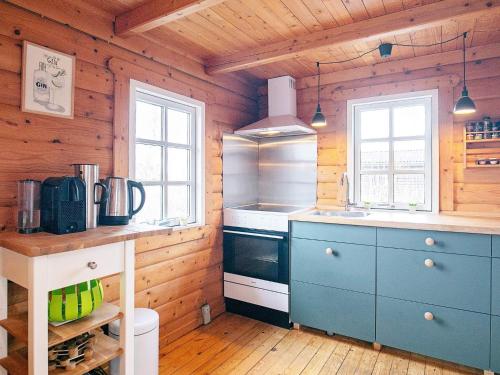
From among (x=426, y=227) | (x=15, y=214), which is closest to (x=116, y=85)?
(x=15, y=214)

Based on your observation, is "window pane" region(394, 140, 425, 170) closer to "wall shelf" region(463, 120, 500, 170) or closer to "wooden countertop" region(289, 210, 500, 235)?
"wall shelf" region(463, 120, 500, 170)

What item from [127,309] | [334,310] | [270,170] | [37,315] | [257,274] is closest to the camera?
[37,315]

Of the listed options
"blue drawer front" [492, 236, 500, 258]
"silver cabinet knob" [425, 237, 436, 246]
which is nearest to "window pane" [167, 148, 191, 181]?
"silver cabinet knob" [425, 237, 436, 246]

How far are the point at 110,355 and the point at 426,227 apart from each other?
6.90 ft

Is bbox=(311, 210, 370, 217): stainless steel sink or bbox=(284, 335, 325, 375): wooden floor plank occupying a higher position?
bbox=(311, 210, 370, 217): stainless steel sink

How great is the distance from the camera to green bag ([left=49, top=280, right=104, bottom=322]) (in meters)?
1.58

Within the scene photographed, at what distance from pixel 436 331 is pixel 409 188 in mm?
1272

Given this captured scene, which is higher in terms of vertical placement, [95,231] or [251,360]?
[95,231]

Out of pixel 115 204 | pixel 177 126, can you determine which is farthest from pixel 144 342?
pixel 177 126

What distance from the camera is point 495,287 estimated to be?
83.0 inches

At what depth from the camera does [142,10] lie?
2035mm

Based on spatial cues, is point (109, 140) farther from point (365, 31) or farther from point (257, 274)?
point (365, 31)

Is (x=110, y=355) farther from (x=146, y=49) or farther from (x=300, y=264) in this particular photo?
(x=146, y=49)

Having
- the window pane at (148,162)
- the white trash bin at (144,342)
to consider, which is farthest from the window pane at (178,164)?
the white trash bin at (144,342)
